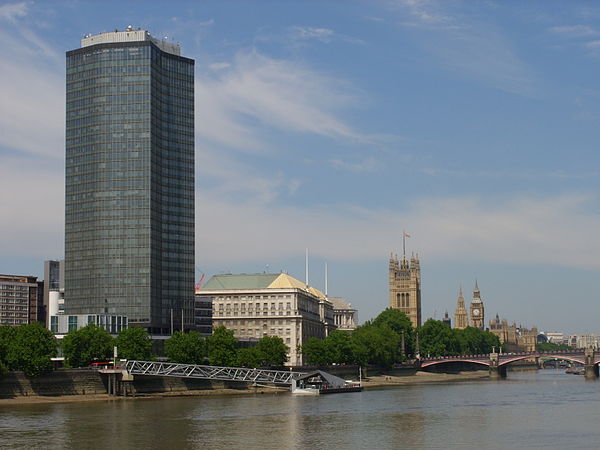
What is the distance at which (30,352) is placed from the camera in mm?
170875

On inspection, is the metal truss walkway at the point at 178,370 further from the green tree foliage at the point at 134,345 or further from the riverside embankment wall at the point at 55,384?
the riverside embankment wall at the point at 55,384

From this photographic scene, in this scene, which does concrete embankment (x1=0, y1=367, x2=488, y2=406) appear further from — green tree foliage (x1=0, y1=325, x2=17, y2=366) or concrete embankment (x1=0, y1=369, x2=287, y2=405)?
green tree foliage (x1=0, y1=325, x2=17, y2=366)

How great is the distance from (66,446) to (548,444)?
49902 millimetres

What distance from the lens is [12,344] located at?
173 meters

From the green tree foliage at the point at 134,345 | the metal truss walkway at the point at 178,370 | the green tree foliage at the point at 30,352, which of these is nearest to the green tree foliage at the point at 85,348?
the green tree foliage at the point at 134,345

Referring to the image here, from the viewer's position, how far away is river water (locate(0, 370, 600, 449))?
11081 centimetres

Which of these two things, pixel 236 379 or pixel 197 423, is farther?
pixel 236 379

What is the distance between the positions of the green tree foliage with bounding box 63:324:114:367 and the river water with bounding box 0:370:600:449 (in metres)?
20.3

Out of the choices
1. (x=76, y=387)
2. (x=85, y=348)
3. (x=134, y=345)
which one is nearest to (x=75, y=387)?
(x=76, y=387)

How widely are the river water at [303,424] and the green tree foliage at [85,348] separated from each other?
20.3 m

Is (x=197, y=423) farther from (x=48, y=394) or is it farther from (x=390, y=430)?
(x=48, y=394)

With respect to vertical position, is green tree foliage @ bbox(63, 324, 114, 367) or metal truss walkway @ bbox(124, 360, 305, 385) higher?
green tree foliage @ bbox(63, 324, 114, 367)

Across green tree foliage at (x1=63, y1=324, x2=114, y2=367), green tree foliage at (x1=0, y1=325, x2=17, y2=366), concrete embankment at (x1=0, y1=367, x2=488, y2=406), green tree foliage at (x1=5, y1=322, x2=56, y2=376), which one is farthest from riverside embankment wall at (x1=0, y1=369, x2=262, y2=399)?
green tree foliage at (x1=63, y1=324, x2=114, y2=367)

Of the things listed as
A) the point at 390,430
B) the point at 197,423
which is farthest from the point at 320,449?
the point at 197,423
